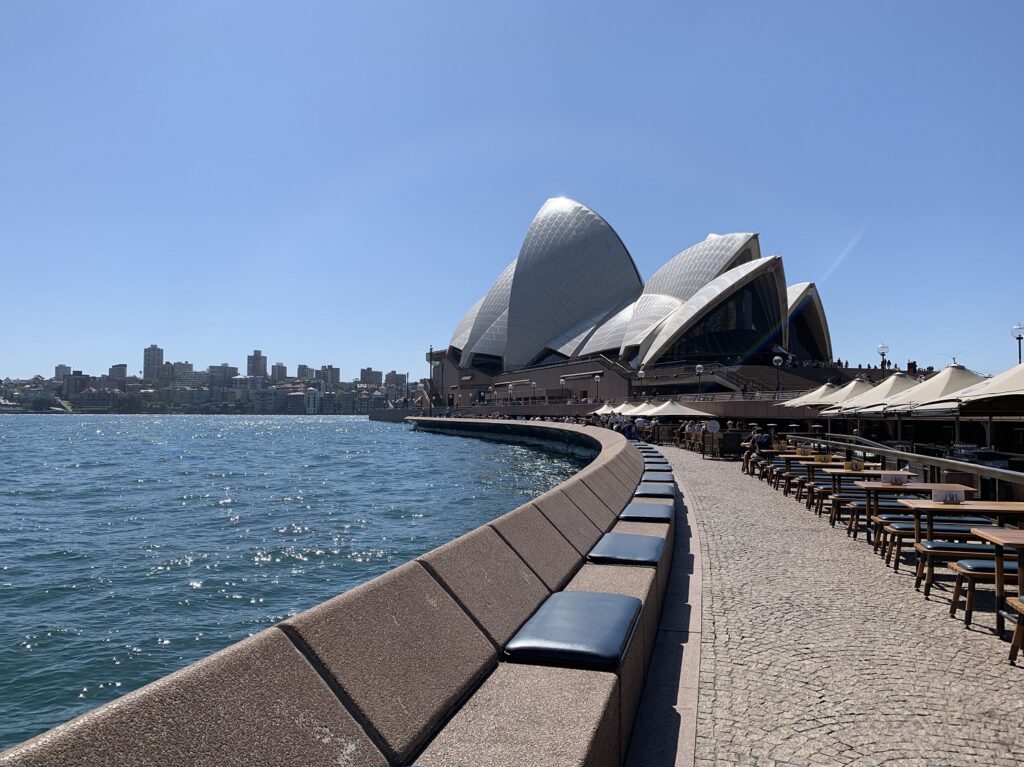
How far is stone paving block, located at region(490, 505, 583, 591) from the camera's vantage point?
4230 millimetres

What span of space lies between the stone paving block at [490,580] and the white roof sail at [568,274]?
6662 centimetres

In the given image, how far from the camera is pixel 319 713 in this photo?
207 cm

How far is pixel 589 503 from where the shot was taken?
21.9 feet

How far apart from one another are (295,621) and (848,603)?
190 inches

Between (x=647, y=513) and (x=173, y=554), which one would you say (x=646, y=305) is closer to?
(x=173, y=554)

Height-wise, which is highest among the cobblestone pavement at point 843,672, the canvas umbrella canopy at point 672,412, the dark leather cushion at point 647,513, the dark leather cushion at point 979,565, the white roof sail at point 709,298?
the white roof sail at point 709,298

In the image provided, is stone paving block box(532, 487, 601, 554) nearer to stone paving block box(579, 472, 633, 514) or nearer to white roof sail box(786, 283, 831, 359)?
stone paving block box(579, 472, 633, 514)

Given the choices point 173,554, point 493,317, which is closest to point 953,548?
point 173,554

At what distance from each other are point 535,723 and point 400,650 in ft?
1.83

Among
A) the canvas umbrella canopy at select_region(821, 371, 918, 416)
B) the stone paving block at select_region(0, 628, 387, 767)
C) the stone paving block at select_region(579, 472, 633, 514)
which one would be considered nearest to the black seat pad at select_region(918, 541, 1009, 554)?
the stone paving block at select_region(579, 472, 633, 514)

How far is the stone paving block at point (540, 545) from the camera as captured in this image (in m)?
4.23

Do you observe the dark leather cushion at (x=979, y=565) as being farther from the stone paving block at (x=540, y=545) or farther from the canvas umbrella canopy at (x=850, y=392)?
the canvas umbrella canopy at (x=850, y=392)

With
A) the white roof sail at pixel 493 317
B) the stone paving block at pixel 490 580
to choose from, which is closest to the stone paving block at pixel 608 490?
the stone paving block at pixel 490 580

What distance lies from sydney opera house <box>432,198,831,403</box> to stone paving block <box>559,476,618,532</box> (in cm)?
4874
